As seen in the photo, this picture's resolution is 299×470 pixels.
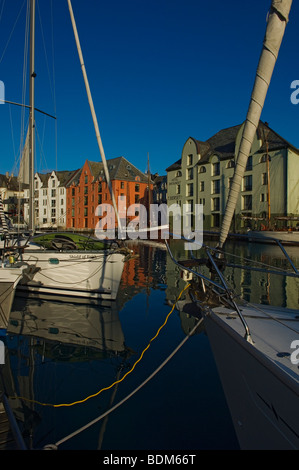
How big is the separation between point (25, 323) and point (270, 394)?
843 centimetres

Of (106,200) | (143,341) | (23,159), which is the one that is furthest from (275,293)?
(106,200)

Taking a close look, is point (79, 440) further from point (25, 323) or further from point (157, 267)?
point (157, 267)

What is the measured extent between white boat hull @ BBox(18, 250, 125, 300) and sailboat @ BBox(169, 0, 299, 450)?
638cm

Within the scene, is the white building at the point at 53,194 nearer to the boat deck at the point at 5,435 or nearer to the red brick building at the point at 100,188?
the red brick building at the point at 100,188

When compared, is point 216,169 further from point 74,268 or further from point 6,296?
point 6,296

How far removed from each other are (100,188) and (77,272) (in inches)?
2122

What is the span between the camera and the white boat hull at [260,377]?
295 cm

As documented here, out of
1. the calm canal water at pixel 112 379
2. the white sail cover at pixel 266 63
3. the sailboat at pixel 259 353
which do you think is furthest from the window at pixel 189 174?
the white sail cover at pixel 266 63

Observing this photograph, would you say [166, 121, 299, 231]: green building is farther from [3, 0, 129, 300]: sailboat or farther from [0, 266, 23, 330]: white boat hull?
[0, 266, 23, 330]: white boat hull


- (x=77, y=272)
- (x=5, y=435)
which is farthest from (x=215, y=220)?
(x=5, y=435)

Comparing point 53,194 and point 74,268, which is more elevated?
point 53,194

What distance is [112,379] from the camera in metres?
5.96

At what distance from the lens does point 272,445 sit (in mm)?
3150
